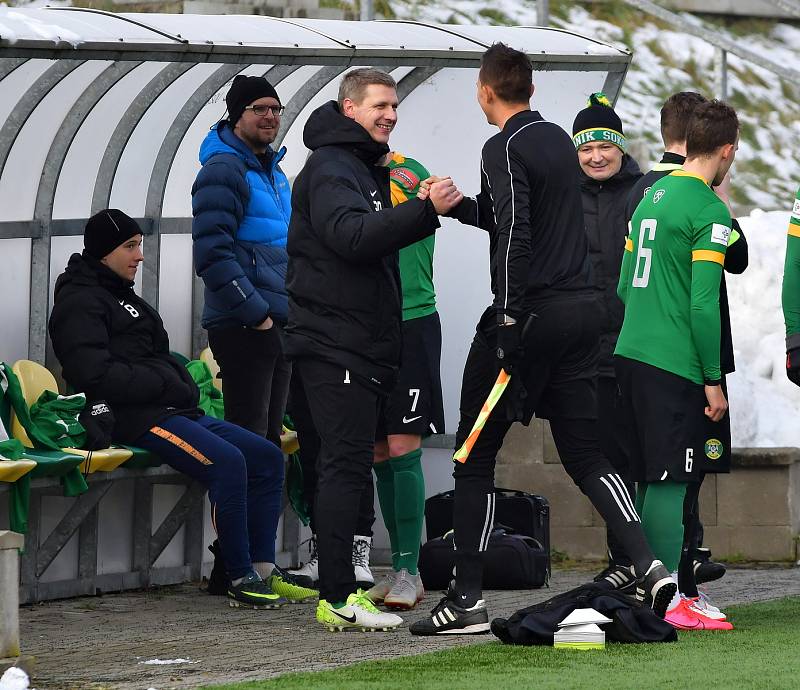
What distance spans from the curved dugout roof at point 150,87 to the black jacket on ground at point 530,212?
1.74 meters

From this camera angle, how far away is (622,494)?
699 centimetres

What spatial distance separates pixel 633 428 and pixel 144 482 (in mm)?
2781

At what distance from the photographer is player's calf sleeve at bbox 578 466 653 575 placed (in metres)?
6.89

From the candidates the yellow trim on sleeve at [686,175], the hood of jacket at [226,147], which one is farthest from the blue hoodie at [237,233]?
the yellow trim on sleeve at [686,175]

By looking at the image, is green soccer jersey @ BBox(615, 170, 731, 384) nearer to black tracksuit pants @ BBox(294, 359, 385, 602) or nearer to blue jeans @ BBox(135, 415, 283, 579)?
black tracksuit pants @ BBox(294, 359, 385, 602)

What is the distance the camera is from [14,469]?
761cm

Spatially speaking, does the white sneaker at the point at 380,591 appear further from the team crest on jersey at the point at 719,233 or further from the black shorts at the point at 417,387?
the team crest on jersey at the point at 719,233

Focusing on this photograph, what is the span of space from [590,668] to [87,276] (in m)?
3.28

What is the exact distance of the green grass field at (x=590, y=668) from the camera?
5816 millimetres

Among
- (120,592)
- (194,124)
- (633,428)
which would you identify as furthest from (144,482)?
(633,428)

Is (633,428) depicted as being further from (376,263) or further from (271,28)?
(271,28)

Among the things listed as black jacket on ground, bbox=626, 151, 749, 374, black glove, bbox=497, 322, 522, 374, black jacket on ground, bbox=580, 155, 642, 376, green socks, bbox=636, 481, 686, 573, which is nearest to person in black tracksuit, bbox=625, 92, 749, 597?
black jacket on ground, bbox=626, 151, 749, 374

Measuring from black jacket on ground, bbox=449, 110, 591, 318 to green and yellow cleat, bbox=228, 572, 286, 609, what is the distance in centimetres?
196

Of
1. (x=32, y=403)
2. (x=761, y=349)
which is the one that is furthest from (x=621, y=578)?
(x=761, y=349)
